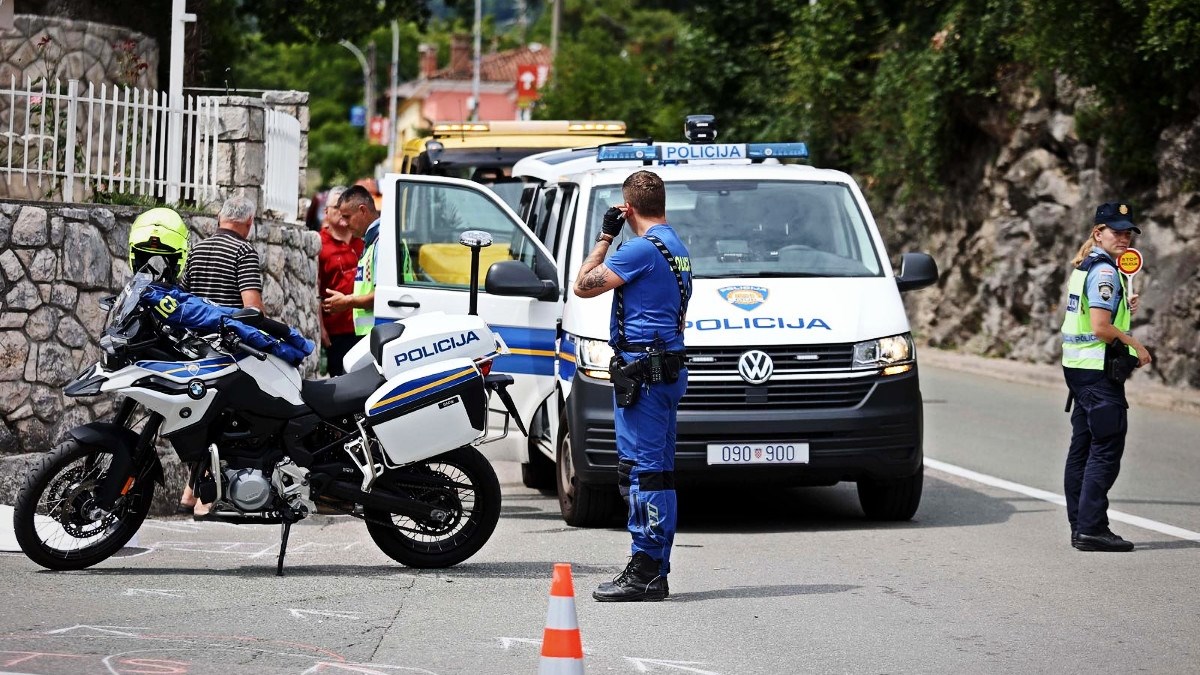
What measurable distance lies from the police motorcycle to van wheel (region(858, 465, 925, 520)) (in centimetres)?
273

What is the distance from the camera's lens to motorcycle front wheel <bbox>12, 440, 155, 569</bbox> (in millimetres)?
7895

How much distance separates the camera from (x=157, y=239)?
827 cm

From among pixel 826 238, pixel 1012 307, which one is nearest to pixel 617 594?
pixel 826 238

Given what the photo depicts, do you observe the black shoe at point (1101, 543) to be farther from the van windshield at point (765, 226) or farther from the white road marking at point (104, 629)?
the white road marking at point (104, 629)

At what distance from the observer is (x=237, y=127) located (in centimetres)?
1200

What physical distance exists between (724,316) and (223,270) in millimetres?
2652

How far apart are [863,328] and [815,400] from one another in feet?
1.61

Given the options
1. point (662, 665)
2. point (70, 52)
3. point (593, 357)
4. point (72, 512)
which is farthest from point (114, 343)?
point (70, 52)

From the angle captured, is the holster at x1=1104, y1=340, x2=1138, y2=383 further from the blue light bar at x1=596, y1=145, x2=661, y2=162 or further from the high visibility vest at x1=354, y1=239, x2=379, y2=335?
the high visibility vest at x1=354, y1=239, x2=379, y2=335

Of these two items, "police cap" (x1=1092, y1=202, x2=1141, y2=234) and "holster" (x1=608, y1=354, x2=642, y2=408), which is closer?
"holster" (x1=608, y1=354, x2=642, y2=408)

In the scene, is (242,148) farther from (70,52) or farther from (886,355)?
(886,355)

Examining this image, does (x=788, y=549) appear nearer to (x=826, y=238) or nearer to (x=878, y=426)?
(x=878, y=426)

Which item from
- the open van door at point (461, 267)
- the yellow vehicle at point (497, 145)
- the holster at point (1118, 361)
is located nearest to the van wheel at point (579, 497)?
the open van door at point (461, 267)

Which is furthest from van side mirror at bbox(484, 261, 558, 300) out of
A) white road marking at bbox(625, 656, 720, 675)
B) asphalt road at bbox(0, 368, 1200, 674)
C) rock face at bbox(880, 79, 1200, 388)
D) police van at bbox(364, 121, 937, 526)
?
rock face at bbox(880, 79, 1200, 388)
